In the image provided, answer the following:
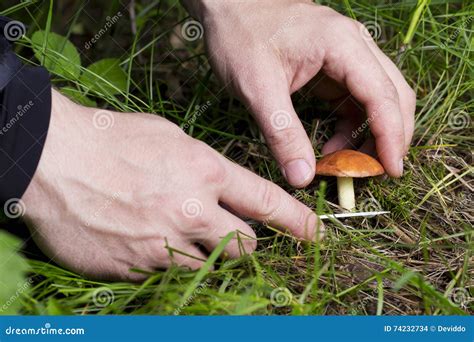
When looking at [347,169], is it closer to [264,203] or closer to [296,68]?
[264,203]

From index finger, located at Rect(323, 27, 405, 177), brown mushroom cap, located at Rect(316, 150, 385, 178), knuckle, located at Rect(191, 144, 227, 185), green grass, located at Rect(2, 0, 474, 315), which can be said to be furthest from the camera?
index finger, located at Rect(323, 27, 405, 177)

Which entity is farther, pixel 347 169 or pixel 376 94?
pixel 376 94

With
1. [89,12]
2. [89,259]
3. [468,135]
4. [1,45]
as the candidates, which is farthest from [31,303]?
[89,12]

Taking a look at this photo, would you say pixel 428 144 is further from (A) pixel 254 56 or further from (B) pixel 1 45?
(B) pixel 1 45

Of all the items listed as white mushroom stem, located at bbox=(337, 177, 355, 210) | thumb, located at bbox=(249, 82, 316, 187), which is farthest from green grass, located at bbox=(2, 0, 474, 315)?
thumb, located at bbox=(249, 82, 316, 187)

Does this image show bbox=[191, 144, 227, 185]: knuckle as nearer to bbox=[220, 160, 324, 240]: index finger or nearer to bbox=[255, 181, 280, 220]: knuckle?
bbox=[220, 160, 324, 240]: index finger

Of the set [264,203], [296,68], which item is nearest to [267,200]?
[264,203]
